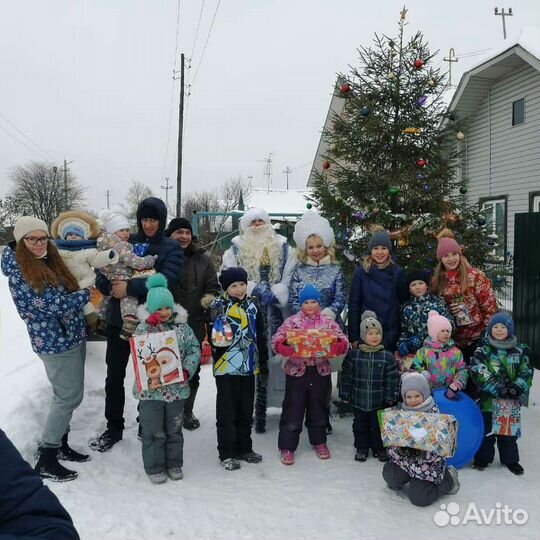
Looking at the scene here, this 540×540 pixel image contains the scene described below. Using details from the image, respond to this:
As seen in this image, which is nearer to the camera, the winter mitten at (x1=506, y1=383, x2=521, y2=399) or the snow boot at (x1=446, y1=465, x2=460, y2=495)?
the snow boot at (x1=446, y1=465, x2=460, y2=495)

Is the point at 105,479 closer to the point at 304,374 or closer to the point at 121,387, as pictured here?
the point at 121,387

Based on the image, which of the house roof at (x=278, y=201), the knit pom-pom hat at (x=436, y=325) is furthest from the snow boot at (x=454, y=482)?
the house roof at (x=278, y=201)

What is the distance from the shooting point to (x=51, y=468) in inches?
158

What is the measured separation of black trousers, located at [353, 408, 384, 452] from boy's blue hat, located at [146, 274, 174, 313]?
196 cm

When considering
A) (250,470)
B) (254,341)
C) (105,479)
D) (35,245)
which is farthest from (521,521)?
(35,245)

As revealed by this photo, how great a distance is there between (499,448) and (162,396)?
2867mm

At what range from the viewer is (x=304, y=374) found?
14.9 feet

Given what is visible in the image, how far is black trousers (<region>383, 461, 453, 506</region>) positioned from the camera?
3.68 meters

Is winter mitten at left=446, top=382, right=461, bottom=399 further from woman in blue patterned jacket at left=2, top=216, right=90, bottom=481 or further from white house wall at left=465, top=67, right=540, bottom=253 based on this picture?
white house wall at left=465, top=67, right=540, bottom=253

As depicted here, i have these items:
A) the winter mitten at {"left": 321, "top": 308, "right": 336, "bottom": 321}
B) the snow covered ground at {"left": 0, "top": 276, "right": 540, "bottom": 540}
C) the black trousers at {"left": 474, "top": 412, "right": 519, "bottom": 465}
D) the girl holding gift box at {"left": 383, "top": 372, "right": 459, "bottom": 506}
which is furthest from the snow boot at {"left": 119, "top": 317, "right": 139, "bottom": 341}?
the black trousers at {"left": 474, "top": 412, "right": 519, "bottom": 465}

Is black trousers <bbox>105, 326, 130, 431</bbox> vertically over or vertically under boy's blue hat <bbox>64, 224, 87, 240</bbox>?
under

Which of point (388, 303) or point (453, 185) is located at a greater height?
point (453, 185)

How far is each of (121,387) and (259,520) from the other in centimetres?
183

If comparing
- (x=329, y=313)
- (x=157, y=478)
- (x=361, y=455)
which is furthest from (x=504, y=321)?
(x=157, y=478)
